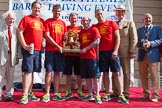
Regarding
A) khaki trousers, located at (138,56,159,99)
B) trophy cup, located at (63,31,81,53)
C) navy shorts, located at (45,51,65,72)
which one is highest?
trophy cup, located at (63,31,81,53)

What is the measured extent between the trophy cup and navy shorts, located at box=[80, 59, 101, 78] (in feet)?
0.78

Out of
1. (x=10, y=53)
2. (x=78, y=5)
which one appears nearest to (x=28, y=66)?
(x=10, y=53)

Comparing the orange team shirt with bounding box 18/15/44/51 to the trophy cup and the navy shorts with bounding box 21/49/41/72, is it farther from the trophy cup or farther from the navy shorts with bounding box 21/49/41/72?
the trophy cup

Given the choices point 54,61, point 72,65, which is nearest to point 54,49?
point 54,61

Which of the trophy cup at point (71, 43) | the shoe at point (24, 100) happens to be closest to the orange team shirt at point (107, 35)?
the trophy cup at point (71, 43)

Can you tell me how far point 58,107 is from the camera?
4.89 meters

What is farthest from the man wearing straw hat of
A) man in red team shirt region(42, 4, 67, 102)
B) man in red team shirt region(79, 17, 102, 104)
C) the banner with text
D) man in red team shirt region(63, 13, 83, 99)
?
the banner with text

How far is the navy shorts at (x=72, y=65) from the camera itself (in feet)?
18.7

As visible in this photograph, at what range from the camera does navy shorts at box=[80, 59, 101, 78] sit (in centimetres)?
536

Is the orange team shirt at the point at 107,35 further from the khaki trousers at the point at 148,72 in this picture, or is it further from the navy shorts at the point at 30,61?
the navy shorts at the point at 30,61

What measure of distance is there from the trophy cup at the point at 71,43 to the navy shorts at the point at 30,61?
0.48 meters

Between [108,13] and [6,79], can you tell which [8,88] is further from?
[108,13]

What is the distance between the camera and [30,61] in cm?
520

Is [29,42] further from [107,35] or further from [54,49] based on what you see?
[107,35]
